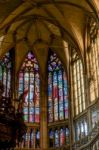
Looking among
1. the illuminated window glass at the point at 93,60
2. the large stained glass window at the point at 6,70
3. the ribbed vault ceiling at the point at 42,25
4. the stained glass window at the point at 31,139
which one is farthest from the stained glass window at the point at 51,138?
the illuminated window glass at the point at 93,60

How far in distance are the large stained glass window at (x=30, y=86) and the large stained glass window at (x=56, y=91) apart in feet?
3.62

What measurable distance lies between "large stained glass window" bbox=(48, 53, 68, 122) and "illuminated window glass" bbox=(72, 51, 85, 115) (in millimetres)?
1684

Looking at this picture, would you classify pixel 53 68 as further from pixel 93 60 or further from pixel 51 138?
pixel 93 60

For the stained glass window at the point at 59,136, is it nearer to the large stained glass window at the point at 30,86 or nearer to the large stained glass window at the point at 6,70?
the large stained glass window at the point at 30,86

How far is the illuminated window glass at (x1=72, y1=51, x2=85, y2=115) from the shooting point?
102 ft

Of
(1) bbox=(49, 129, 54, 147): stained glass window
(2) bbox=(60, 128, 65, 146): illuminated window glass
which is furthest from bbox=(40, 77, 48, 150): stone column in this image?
(2) bbox=(60, 128, 65, 146): illuminated window glass

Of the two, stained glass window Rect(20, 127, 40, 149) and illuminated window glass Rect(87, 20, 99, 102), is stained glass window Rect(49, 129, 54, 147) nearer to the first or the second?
stained glass window Rect(20, 127, 40, 149)

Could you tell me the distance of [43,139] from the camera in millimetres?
32562

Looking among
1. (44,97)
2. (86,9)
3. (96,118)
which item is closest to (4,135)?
(96,118)

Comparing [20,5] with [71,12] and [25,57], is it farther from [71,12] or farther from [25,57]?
[25,57]

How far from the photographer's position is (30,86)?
35.1 meters

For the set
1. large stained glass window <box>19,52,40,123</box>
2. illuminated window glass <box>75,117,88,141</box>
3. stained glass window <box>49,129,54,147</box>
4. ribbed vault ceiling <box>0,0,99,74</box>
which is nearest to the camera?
ribbed vault ceiling <box>0,0,99,74</box>

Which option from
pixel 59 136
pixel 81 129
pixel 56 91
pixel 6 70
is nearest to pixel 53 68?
pixel 56 91

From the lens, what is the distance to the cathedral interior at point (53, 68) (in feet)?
95.7
